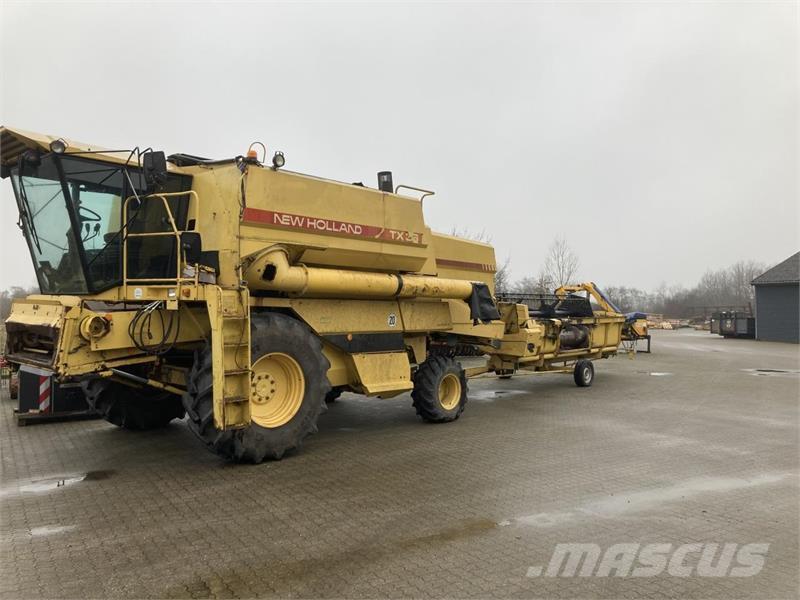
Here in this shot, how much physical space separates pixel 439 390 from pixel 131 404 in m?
4.66

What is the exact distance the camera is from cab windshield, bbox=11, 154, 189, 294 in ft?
20.5

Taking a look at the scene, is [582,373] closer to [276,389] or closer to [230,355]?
[276,389]

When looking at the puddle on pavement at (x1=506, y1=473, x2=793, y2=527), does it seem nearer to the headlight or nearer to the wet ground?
the wet ground

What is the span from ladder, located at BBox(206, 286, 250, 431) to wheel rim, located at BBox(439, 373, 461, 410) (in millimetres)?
4113

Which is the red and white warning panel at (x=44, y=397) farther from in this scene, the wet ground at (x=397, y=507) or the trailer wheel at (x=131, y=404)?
the trailer wheel at (x=131, y=404)

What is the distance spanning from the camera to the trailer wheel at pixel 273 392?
239 inches

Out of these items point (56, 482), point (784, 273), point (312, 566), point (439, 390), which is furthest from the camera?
point (784, 273)

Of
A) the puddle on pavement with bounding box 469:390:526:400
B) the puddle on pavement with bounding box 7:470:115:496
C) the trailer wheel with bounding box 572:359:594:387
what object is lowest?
the puddle on pavement with bounding box 469:390:526:400

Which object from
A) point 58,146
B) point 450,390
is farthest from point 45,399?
point 450,390

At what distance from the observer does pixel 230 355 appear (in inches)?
241

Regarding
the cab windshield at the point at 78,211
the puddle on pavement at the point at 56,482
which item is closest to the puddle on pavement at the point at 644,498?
the puddle on pavement at the point at 56,482

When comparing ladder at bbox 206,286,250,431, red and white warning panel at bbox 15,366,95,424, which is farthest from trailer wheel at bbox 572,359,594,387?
red and white warning panel at bbox 15,366,95,424

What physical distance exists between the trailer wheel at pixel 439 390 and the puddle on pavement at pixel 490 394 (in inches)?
103

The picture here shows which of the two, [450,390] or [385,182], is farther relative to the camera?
[450,390]
